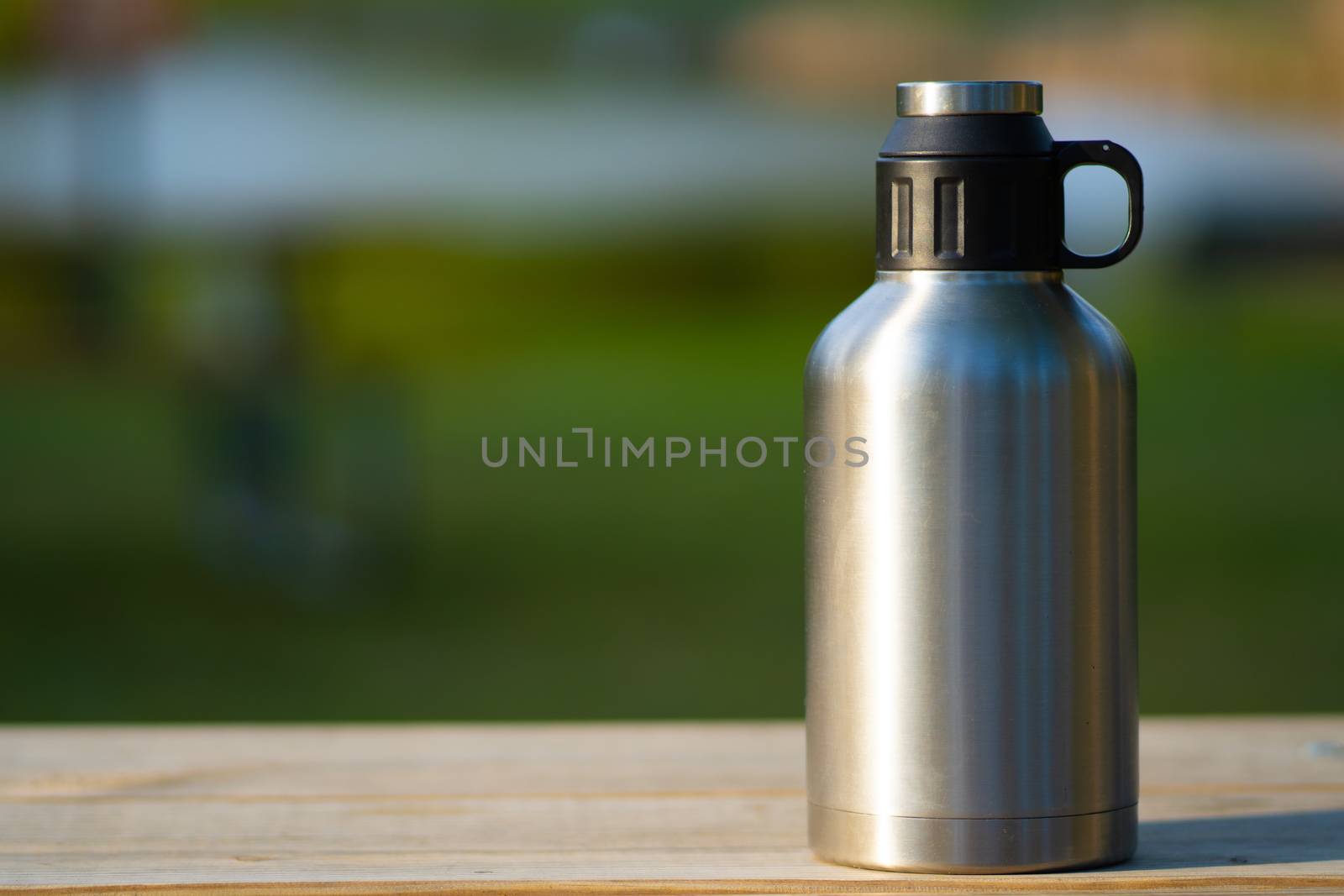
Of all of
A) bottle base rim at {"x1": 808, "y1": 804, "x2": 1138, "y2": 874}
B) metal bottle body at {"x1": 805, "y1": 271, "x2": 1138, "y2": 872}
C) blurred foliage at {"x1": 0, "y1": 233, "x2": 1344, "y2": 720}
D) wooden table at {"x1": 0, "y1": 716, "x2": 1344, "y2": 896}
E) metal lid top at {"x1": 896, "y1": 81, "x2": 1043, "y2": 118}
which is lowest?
blurred foliage at {"x1": 0, "y1": 233, "x2": 1344, "y2": 720}

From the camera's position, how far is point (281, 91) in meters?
6.89

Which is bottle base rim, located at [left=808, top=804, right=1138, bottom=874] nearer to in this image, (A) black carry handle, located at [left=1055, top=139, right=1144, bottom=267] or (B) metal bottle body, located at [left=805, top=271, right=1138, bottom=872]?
(B) metal bottle body, located at [left=805, top=271, right=1138, bottom=872]

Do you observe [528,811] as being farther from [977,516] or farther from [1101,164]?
[1101,164]

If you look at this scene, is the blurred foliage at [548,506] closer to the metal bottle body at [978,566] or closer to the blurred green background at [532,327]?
the blurred green background at [532,327]

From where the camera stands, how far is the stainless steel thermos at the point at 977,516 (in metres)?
0.77

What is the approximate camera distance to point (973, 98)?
789 mm

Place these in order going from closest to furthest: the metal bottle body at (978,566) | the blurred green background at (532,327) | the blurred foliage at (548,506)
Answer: the metal bottle body at (978,566), the blurred foliage at (548,506), the blurred green background at (532,327)

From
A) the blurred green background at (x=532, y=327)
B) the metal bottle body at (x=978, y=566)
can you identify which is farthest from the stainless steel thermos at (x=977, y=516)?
the blurred green background at (x=532, y=327)

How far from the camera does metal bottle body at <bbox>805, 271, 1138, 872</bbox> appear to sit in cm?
77

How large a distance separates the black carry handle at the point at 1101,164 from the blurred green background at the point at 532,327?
282 centimetres

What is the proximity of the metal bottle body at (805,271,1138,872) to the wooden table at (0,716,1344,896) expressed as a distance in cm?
4

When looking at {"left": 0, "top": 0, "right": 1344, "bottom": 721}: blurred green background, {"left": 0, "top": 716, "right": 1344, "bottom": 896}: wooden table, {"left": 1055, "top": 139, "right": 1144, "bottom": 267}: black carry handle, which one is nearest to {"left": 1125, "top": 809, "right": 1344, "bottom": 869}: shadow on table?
{"left": 0, "top": 716, "right": 1344, "bottom": 896}: wooden table

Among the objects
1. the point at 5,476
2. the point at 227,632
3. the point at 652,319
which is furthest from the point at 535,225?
the point at 227,632

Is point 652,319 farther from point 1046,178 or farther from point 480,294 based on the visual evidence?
point 1046,178
